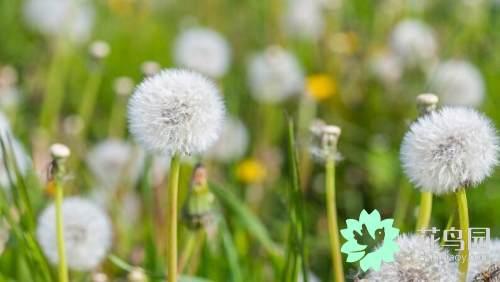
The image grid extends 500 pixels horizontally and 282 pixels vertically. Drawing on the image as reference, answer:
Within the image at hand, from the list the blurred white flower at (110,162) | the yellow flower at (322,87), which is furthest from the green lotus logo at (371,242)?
the yellow flower at (322,87)

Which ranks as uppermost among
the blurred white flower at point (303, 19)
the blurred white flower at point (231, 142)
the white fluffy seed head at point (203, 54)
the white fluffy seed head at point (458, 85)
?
the blurred white flower at point (303, 19)

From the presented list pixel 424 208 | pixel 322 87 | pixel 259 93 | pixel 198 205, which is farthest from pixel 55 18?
pixel 424 208

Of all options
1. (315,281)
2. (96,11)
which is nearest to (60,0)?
(96,11)

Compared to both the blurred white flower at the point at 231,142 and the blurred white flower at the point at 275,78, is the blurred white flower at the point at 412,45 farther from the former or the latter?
the blurred white flower at the point at 231,142

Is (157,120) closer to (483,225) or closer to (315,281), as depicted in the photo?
(315,281)

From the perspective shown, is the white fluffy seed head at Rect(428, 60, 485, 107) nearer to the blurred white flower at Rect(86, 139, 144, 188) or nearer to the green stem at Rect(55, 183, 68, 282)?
the blurred white flower at Rect(86, 139, 144, 188)

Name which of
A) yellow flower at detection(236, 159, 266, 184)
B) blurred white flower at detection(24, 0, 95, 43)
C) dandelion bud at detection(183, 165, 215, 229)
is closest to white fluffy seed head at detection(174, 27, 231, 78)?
yellow flower at detection(236, 159, 266, 184)
